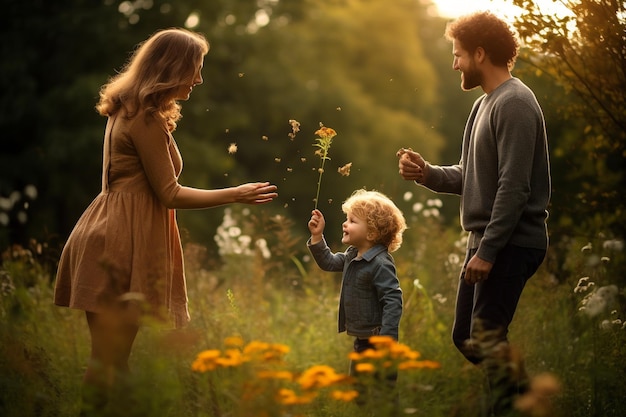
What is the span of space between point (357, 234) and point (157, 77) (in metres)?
1.27

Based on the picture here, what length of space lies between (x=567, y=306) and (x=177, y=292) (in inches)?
128

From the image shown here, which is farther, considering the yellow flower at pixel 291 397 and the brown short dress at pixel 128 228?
the brown short dress at pixel 128 228

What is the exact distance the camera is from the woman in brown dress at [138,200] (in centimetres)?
392

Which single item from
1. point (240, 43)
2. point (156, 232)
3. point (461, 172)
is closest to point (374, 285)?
point (461, 172)

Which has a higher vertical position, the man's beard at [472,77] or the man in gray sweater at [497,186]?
the man's beard at [472,77]

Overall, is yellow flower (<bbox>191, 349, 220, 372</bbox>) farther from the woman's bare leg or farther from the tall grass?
the woman's bare leg

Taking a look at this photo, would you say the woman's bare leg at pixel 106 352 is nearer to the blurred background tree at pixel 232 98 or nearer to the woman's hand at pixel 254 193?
the woman's hand at pixel 254 193

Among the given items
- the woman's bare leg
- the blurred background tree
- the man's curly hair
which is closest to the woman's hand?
the woman's bare leg

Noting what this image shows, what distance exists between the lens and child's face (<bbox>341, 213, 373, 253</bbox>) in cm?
439

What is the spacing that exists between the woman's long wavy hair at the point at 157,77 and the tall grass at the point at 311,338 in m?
0.97

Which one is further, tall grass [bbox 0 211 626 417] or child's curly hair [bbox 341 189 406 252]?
child's curly hair [bbox 341 189 406 252]

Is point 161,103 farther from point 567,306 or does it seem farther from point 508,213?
point 567,306

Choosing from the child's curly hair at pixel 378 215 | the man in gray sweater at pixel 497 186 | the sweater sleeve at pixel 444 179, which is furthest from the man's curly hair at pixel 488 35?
the child's curly hair at pixel 378 215

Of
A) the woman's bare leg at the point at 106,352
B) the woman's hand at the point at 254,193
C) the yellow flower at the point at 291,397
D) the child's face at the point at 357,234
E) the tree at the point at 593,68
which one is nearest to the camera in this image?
the yellow flower at the point at 291,397
